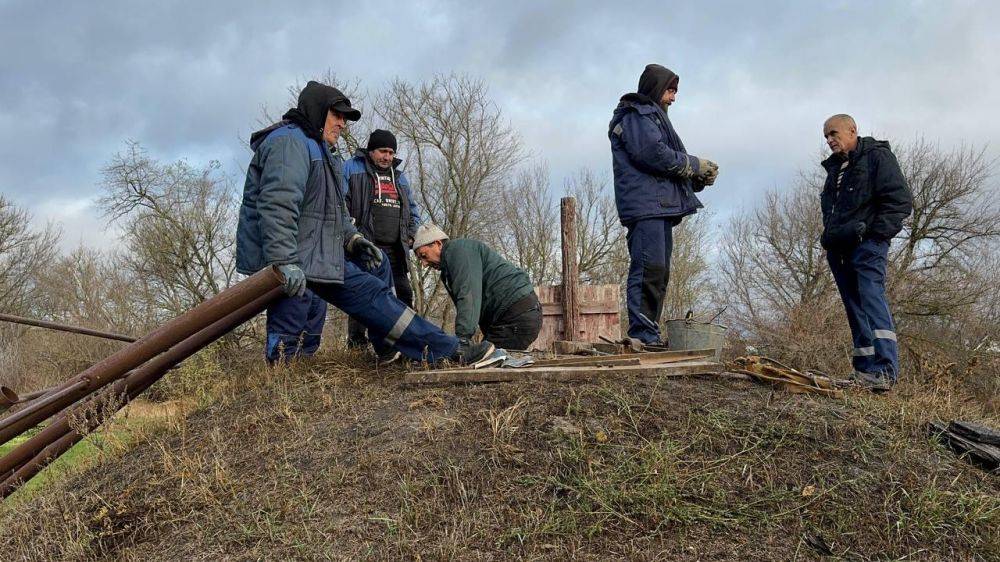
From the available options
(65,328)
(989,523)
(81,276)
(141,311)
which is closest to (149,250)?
(141,311)

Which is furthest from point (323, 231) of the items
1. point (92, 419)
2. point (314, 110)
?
point (92, 419)

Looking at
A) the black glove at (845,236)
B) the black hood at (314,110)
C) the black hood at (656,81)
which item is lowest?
the black glove at (845,236)

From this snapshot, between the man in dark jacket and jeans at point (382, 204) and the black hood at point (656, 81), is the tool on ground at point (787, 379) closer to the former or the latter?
the black hood at point (656, 81)

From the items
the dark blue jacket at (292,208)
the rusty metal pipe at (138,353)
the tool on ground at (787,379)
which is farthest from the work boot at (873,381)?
the rusty metal pipe at (138,353)

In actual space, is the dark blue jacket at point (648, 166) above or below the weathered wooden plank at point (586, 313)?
above

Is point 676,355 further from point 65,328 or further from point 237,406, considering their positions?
point 65,328

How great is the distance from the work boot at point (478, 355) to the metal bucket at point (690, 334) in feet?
4.71

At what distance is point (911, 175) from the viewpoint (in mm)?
21156

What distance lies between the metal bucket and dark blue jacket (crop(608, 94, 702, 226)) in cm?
92

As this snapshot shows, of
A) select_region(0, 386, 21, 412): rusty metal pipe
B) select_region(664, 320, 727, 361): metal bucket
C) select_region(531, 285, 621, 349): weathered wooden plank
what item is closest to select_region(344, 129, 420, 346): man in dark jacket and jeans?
select_region(531, 285, 621, 349): weathered wooden plank

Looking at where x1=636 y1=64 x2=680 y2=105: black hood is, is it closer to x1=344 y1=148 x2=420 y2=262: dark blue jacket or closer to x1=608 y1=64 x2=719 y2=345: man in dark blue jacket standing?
x1=608 y1=64 x2=719 y2=345: man in dark blue jacket standing

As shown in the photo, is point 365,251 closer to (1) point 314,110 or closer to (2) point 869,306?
(1) point 314,110

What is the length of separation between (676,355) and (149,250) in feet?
69.3

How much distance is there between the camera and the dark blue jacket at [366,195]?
21.0 ft
